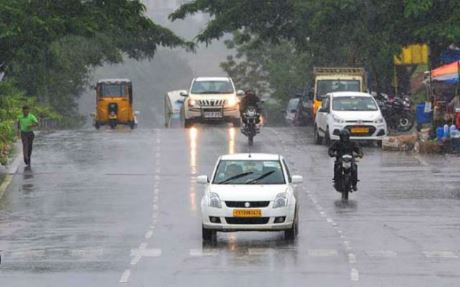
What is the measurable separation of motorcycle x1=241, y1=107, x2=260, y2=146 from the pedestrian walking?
7.78 metres

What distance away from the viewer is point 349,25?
6356 centimetres

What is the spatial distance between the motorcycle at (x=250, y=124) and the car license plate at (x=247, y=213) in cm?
2113

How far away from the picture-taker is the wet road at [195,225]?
22.5 metres

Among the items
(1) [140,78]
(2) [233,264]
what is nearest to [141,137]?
(2) [233,264]

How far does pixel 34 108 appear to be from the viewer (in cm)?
5853

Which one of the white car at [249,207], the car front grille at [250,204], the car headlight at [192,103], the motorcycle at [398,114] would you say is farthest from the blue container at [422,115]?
the car front grille at [250,204]

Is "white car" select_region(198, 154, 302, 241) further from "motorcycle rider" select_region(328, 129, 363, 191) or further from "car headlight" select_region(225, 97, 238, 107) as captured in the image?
"car headlight" select_region(225, 97, 238, 107)

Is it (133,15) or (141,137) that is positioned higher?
(133,15)

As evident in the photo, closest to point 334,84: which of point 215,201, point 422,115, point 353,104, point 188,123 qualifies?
point 422,115

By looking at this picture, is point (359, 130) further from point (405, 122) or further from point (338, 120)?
point (405, 122)

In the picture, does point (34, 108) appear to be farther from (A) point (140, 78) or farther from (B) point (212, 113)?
(A) point (140, 78)

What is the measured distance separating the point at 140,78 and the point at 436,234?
6150 inches

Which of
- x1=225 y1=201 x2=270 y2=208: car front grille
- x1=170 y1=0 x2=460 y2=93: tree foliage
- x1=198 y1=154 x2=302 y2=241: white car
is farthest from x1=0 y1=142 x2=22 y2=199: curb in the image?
x1=170 y1=0 x2=460 y2=93: tree foliage

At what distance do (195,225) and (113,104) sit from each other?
41019 mm
